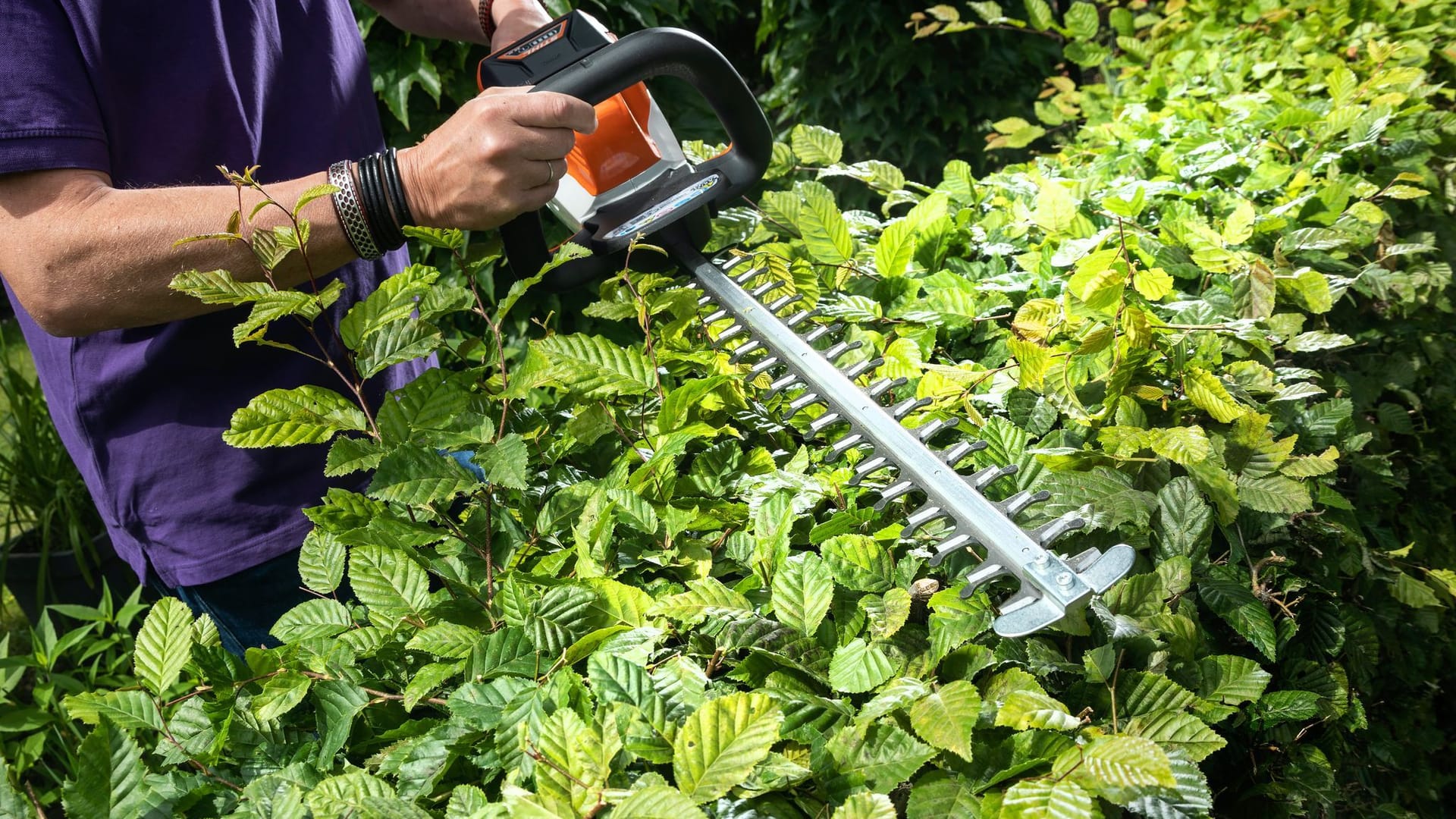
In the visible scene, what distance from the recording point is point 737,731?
0.76 metres

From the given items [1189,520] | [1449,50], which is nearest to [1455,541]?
[1449,50]

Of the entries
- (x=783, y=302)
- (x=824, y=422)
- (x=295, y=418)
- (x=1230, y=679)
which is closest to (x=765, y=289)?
(x=783, y=302)

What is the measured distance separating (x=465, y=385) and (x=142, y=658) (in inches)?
18.0

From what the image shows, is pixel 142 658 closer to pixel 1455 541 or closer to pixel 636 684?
pixel 636 684

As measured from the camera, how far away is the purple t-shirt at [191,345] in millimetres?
1534

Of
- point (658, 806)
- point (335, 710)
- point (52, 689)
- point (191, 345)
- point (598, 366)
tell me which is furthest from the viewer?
point (52, 689)

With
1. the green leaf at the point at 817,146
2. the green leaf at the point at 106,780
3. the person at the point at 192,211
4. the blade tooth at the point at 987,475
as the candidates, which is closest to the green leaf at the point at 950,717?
the blade tooth at the point at 987,475

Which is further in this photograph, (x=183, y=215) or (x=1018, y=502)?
(x=183, y=215)

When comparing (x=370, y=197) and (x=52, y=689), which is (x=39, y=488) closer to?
(x=52, y=689)

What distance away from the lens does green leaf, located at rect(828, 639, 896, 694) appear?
88 cm

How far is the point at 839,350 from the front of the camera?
4.74 feet

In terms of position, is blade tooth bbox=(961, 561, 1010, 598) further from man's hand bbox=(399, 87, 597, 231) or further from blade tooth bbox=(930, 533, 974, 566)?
man's hand bbox=(399, 87, 597, 231)

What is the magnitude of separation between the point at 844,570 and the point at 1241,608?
43 centimetres

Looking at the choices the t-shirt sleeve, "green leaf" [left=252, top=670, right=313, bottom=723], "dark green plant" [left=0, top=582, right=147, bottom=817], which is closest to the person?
the t-shirt sleeve
